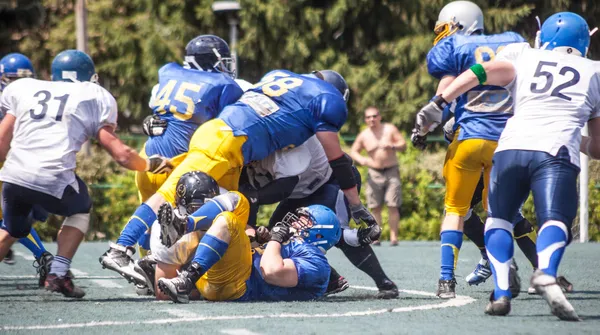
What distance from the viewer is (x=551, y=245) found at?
558cm

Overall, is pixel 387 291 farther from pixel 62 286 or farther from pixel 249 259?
pixel 62 286

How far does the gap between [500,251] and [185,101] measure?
304 centimetres

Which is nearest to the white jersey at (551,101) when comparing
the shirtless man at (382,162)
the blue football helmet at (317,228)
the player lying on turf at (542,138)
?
the player lying on turf at (542,138)

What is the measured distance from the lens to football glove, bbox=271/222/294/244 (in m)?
6.83

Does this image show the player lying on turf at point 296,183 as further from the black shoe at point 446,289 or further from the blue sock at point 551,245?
the blue sock at point 551,245

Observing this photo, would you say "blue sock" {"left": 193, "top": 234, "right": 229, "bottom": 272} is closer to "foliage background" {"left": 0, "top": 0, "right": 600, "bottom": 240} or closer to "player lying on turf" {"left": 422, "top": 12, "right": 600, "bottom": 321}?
"player lying on turf" {"left": 422, "top": 12, "right": 600, "bottom": 321}

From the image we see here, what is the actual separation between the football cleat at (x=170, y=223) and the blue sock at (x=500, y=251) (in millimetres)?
1734

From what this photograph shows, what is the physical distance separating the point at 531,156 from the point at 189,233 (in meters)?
2.14

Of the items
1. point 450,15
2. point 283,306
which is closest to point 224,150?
point 283,306

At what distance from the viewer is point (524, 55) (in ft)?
19.6

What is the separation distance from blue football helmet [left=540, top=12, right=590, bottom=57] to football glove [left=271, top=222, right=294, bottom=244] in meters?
1.96

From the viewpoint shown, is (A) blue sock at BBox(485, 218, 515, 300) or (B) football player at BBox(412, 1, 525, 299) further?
(B) football player at BBox(412, 1, 525, 299)

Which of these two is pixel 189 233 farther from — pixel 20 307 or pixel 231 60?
pixel 231 60

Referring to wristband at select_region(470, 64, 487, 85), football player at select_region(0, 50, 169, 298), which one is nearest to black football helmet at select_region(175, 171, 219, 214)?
football player at select_region(0, 50, 169, 298)
